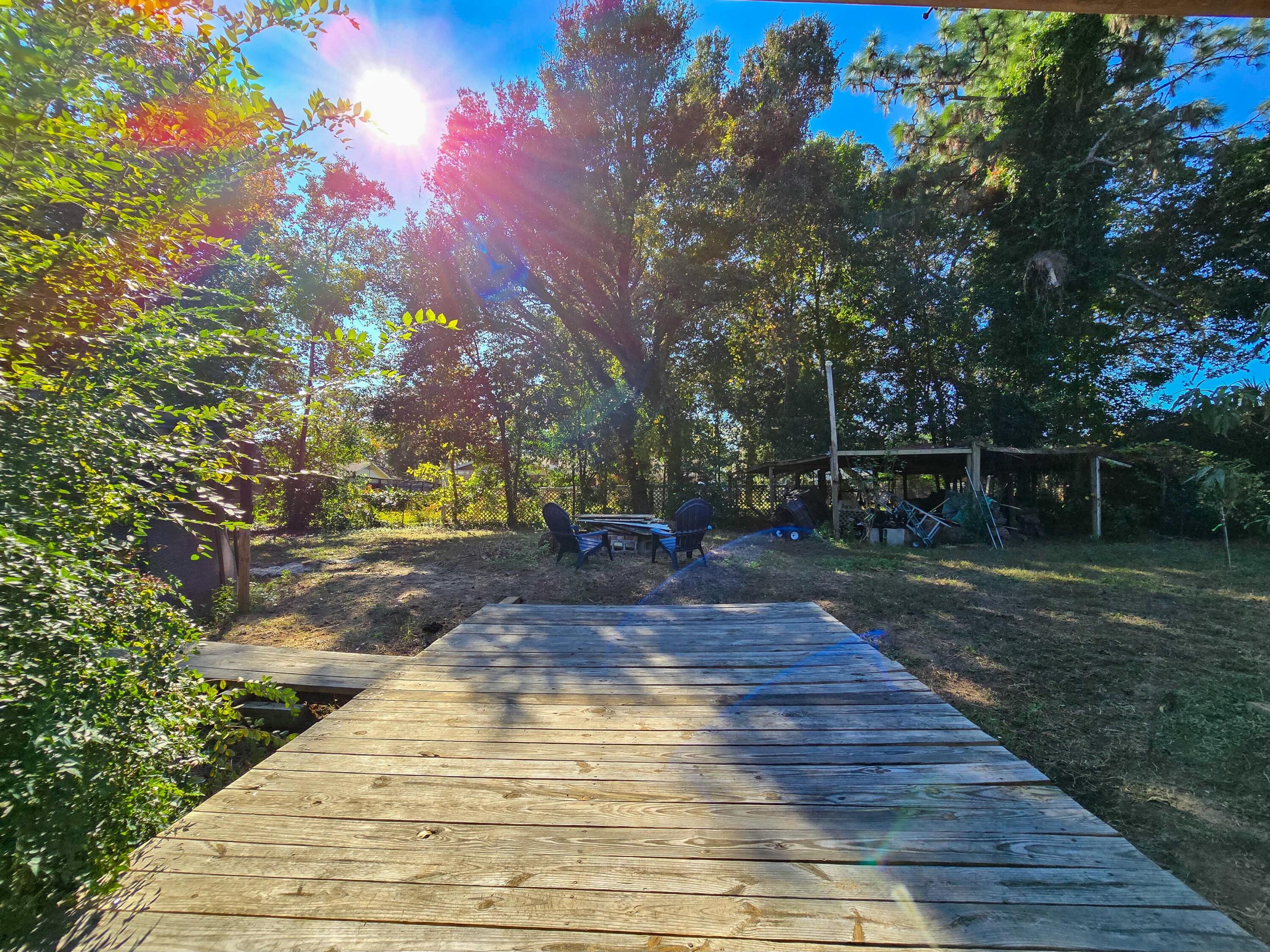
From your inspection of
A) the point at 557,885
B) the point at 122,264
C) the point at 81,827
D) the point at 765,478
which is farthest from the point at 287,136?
the point at 765,478

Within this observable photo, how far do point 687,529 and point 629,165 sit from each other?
8682 mm

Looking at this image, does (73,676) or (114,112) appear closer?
(73,676)

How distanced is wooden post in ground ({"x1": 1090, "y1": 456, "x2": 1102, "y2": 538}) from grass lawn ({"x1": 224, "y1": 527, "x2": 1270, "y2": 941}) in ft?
4.39

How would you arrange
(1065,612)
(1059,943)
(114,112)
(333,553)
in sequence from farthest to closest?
(333,553) → (1065,612) → (114,112) → (1059,943)

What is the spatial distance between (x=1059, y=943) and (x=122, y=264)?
2851 mm

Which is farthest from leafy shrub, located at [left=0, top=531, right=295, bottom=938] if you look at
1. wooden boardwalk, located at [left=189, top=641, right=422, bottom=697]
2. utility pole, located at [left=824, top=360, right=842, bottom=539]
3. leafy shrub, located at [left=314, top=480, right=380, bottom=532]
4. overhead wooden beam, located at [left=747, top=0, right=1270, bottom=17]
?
leafy shrub, located at [left=314, top=480, right=380, bottom=532]

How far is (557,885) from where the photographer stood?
1.23 meters

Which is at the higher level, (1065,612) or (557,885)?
(557,885)

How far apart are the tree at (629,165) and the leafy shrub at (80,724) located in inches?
423

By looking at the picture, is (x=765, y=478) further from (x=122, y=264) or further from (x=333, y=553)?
(x=122, y=264)

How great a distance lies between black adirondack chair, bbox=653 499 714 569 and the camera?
6.52 metres

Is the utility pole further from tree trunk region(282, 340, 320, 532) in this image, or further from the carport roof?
tree trunk region(282, 340, 320, 532)

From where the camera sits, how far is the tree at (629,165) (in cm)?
1064

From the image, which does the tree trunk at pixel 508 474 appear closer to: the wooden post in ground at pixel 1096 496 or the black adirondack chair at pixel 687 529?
the black adirondack chair at pixel 687 529
